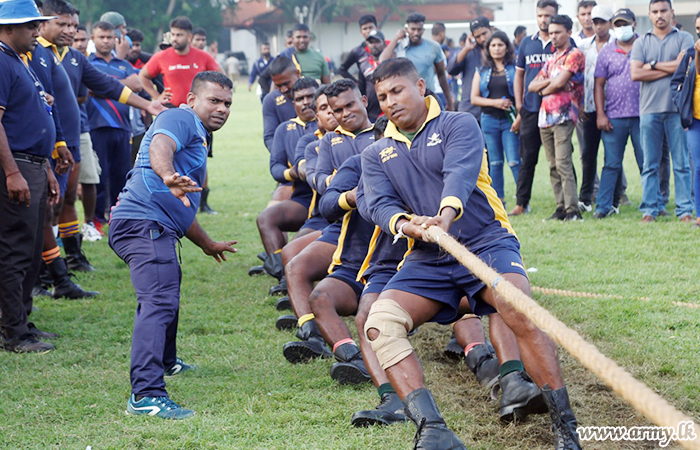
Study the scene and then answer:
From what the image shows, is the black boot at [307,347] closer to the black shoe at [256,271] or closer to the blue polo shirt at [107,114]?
the black shoe at [256,271]

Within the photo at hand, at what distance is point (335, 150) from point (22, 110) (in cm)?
220

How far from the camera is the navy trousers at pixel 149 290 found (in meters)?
4.50

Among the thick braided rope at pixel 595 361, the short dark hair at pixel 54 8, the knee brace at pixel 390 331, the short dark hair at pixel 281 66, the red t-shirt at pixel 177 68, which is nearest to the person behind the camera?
the thick braided rope at pixel 595 361

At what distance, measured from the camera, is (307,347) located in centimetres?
538

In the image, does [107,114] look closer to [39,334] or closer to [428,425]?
[39,334]

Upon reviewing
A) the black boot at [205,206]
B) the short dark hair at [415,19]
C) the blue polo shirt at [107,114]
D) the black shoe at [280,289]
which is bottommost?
the black boot at [205,206]

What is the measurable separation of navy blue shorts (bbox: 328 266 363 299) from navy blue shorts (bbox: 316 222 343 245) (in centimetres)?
53

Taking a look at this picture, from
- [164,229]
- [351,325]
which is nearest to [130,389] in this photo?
[164,229]

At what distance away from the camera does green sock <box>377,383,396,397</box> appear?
4410mm

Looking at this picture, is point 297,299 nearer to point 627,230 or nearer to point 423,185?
point 423,185

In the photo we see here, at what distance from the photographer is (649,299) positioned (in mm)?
6312

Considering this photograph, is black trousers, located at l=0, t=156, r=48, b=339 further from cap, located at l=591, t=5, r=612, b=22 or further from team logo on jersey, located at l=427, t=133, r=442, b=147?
cap, located at l=591, t=5, r=612, b=22

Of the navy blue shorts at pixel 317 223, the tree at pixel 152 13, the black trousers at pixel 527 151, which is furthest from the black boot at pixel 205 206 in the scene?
the tree at pixel 152 13

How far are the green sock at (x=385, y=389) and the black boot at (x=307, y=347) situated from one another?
1.03 m
